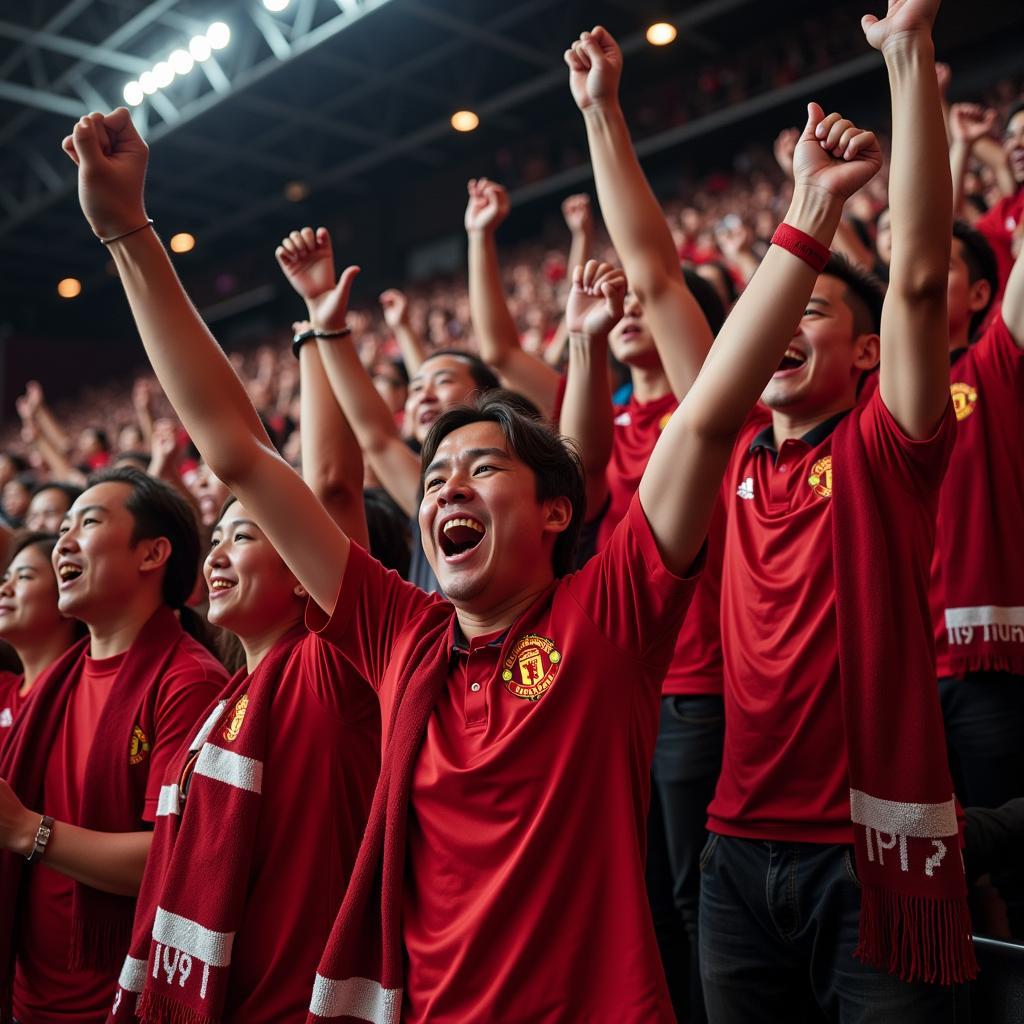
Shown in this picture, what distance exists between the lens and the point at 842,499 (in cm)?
137

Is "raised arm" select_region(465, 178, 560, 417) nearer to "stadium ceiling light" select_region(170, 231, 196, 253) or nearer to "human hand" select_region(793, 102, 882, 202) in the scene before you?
"human hand" select_region(793, 102, 882, 202)

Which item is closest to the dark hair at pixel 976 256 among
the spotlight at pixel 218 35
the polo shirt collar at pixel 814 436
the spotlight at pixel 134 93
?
the polo shirt collar at pixel 814 436

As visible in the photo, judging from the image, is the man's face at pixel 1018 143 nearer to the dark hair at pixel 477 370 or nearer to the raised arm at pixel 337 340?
the dark hair at pixel 477 370

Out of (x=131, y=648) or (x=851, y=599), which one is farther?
(x=131, y=648)

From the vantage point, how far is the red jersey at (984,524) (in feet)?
5.72

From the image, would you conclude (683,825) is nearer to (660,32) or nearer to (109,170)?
(109,170)

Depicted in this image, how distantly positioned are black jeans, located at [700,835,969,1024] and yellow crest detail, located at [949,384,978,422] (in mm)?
900

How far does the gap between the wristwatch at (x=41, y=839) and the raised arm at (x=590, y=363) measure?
103cm

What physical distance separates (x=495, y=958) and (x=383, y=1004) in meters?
0.15

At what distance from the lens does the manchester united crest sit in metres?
1.18

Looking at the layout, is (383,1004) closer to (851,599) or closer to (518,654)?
(518,654)

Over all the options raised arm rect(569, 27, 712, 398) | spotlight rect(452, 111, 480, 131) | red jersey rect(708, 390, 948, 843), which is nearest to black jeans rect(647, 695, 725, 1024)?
red jersey rect(708, 390, 948, 843)

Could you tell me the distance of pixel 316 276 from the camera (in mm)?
1844

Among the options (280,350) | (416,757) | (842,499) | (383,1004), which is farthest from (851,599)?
(280,350)
